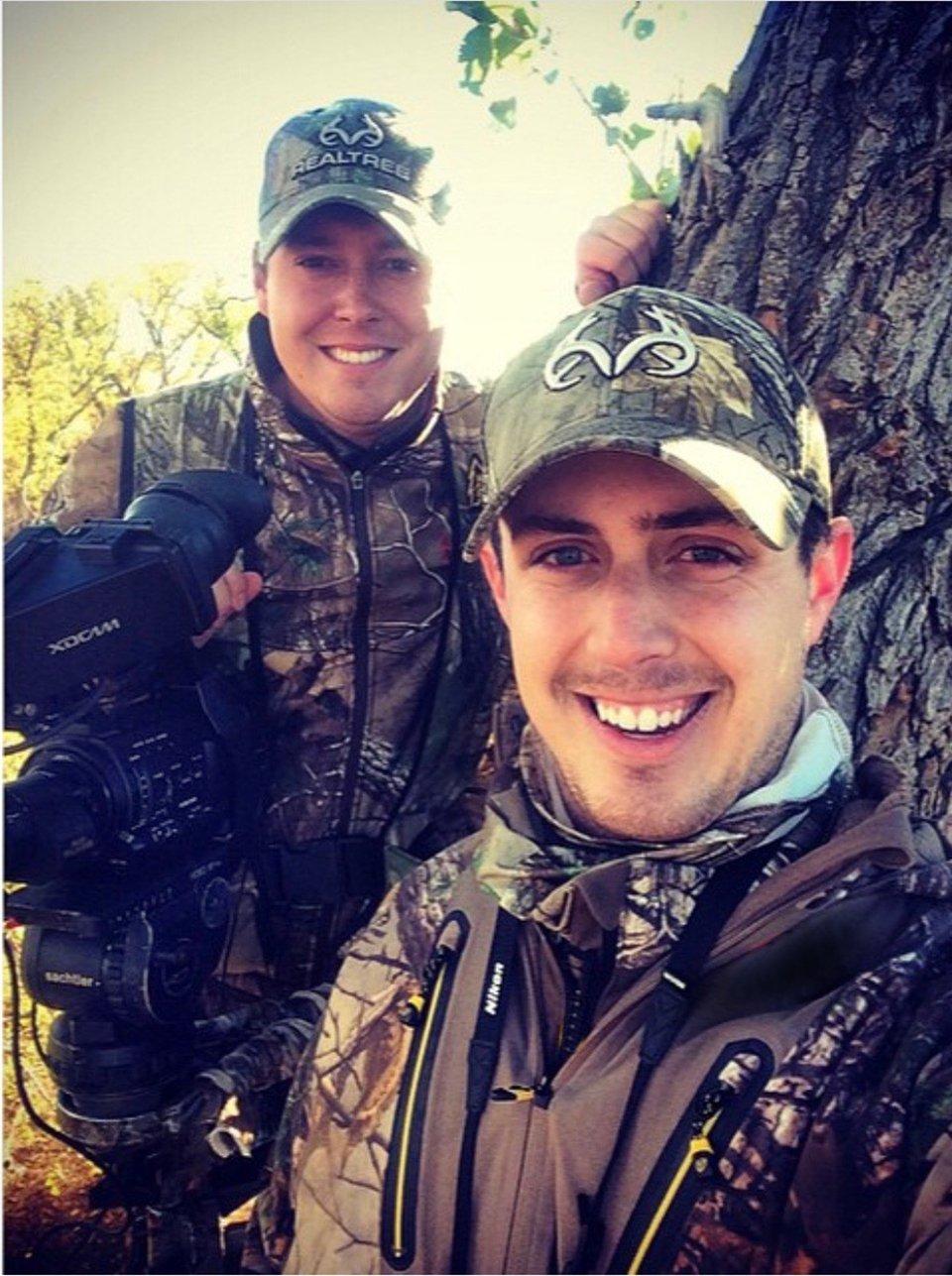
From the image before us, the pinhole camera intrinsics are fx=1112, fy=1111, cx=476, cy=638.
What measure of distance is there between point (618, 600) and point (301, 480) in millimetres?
1498

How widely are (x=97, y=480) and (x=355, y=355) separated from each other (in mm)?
799

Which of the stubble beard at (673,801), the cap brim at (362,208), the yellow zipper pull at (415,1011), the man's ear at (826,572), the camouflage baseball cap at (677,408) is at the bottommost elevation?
the yellow zipper pull at (415,1011)

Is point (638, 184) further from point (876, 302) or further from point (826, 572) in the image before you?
point (826, 572)

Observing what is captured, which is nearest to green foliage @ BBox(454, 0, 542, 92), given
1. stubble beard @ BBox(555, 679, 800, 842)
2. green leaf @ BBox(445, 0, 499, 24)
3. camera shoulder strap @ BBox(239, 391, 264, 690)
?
green leaf @ BBox(445, 0, 499, 24)

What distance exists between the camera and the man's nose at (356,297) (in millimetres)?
2918

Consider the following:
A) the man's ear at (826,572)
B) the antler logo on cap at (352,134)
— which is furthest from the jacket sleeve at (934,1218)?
the antler logo on cap at (352,134)

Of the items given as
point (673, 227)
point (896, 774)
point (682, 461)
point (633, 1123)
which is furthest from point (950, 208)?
point (633, 1123)

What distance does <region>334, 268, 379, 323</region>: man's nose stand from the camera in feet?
9.57

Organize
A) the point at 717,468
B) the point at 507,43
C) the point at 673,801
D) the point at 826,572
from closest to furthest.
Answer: the point at 717,468, the point at 673,801, the point at 826,572, the point at 507,43

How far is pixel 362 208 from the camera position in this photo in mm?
2822

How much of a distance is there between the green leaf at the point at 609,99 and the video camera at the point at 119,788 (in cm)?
160

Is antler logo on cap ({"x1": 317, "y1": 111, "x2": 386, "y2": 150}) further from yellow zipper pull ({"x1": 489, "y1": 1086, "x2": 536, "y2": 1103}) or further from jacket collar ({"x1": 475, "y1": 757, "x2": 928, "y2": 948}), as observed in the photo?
yellow zipper pull ({"x1": 489, "y1": 1086, "x2": 536, "y2": 1103})

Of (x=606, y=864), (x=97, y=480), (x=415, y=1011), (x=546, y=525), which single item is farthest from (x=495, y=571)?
(x=97, y=480)

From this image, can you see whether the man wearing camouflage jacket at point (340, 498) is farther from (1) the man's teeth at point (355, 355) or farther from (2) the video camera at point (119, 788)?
(2) the video camera at point (119, 788)
